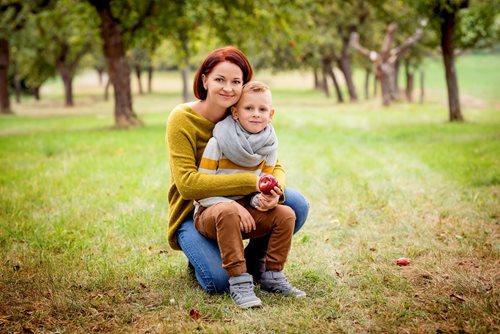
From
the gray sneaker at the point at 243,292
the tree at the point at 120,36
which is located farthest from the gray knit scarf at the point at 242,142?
the tree at the point at 120,36

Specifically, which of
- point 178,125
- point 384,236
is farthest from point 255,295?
point 384,236

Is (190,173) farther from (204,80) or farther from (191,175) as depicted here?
(204,80)

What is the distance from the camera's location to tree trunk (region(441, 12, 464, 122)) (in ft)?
50.8

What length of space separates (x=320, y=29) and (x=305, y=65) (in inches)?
252

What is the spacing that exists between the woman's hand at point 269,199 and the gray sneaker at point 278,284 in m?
0.50

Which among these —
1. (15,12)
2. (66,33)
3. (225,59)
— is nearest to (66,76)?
(66,33)

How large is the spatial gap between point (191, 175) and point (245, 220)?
0.47 m

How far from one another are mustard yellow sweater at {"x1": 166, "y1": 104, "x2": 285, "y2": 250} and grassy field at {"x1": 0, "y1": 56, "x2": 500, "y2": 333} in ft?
2.20

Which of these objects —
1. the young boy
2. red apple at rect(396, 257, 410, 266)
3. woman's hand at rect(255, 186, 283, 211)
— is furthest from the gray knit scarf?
red apple at rect(396, 257, 410, 266)

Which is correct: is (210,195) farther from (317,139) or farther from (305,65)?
(305,65)

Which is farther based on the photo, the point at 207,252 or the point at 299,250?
the point at 299,250

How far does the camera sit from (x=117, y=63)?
1662 cm

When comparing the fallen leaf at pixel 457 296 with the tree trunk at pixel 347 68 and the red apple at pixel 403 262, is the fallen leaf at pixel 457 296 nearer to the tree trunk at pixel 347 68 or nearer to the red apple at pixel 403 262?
the red apple at pixel 403 262

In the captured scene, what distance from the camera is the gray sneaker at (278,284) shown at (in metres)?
3.83
